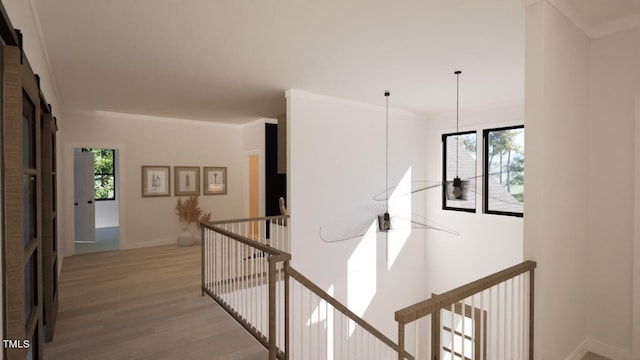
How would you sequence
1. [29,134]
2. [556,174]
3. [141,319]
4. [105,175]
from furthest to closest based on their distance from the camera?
[105,175] < [141,319] < [556,174] < [29,134]

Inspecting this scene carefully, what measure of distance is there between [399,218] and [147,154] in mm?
4995

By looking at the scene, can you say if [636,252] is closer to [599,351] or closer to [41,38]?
[599,351]

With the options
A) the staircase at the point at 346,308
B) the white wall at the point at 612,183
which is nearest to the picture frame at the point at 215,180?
the staircase at the point at 346,308

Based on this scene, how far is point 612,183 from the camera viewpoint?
2.61 metres

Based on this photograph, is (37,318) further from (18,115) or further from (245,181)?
(245,181)

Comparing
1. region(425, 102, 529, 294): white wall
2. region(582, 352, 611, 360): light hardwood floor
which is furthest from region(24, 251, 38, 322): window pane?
region(425, 102, 529, 294): white wall

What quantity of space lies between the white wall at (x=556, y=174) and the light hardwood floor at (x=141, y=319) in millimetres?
2150

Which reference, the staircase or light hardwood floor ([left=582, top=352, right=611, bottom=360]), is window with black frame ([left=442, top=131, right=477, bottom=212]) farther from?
light hardwood floor ([left=582, top=352, right=611, bottom=360])

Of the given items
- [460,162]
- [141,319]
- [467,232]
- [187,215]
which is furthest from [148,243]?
[460,162]

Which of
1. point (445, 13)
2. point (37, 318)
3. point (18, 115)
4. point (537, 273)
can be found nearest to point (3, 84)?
point (18, 115)

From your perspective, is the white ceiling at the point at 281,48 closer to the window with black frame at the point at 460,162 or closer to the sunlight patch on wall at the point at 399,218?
the window with black frame at the point at 460,162

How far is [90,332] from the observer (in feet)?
10.2

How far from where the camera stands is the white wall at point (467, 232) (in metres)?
5.32

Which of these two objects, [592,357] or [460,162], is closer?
[592,357]
